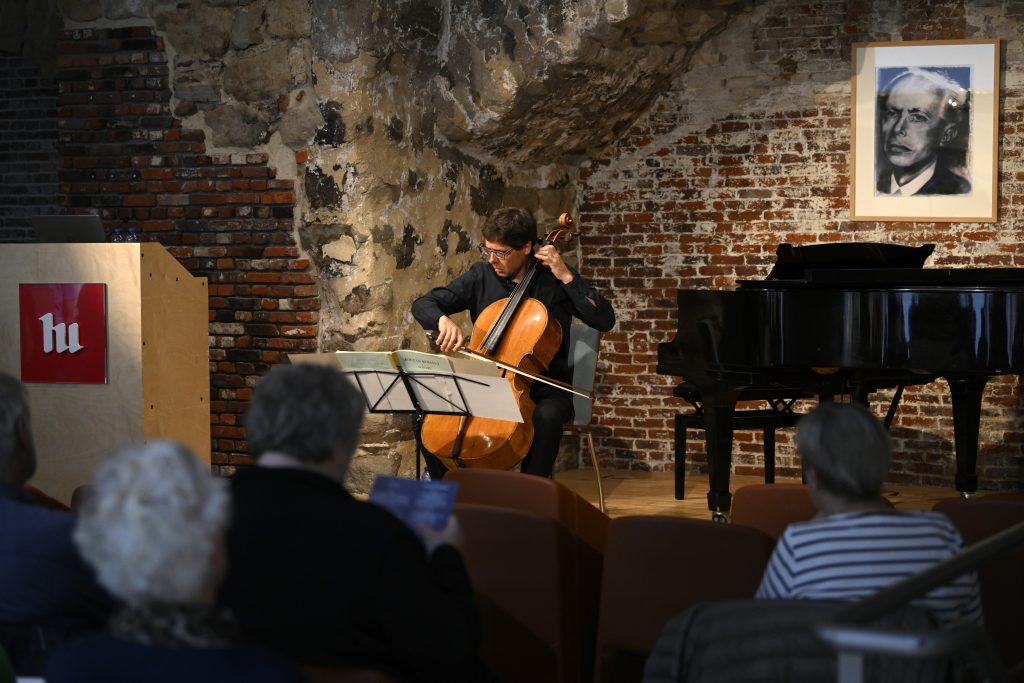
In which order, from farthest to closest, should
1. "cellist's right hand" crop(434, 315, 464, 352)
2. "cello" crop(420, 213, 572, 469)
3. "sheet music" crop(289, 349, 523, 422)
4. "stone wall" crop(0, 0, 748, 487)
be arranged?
"stone wall" crop(0, 0, 748, 487), "cellist's right hand" crop(434, 315, 464, 352), "cello" crop(420, 213, 572, 469), "sheet music" crop(289, 349, 523, 422)

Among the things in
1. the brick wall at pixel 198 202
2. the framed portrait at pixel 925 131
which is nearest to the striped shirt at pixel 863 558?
the brick wall at pixel 198 202

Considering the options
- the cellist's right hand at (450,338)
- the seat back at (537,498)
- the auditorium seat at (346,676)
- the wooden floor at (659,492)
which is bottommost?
the wooden floor at (659,492)

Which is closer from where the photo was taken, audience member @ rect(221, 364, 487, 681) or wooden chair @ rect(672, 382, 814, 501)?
audience member @ rect(221, 364, 487, 681)

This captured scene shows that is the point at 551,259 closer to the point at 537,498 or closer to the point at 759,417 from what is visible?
the point at 759,417

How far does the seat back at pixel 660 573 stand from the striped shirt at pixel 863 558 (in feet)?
0.89

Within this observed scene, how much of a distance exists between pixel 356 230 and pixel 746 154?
237cm

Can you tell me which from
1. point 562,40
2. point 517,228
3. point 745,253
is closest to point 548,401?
point 517,228

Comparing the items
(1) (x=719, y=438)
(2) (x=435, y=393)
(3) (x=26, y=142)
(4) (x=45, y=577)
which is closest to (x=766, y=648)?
(4) (x=45, y=577)

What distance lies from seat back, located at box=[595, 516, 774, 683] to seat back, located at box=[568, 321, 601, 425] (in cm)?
296

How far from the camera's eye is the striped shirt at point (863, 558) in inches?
80.1

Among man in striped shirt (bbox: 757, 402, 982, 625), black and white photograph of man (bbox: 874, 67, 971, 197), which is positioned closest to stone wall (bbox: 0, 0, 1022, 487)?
black and white photograph of man (bbox: 874, 67, 971, 197)

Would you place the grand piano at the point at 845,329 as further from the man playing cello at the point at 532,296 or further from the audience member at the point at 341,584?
the audience member at the point at 341,584

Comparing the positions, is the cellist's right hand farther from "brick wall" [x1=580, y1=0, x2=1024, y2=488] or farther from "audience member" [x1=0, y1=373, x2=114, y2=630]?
"audience member" [x1=0, y1=373, x2=114, y2=630]

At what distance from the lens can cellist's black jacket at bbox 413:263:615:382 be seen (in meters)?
5.09
